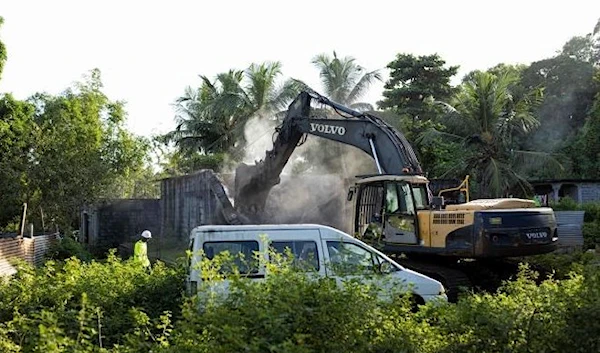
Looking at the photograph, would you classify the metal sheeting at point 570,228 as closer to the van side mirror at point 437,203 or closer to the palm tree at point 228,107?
the van side mirror at point 437,203

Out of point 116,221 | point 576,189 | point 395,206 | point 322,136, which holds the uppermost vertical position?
point 322,136

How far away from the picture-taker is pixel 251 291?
5711 mm

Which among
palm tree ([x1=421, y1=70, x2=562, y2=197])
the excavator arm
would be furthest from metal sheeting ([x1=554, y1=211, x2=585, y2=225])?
the excavator arm

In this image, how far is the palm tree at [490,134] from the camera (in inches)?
1099

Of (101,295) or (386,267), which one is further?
(386,267)

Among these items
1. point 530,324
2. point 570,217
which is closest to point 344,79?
point 570,217

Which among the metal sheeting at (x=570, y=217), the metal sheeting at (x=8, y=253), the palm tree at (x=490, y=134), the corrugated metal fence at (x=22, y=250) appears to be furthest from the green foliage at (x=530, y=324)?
the palm tree at (x=490, y=134)

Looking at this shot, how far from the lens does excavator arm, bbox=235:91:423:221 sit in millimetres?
15172

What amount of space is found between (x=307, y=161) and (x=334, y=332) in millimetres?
27793

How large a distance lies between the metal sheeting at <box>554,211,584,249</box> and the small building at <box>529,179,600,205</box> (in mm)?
9647

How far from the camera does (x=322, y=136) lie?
1736 centimetres

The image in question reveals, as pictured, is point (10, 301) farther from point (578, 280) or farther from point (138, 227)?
point (138, 227)

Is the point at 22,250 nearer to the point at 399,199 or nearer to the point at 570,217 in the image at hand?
the point at 399,199

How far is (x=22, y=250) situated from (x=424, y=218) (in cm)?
1180
